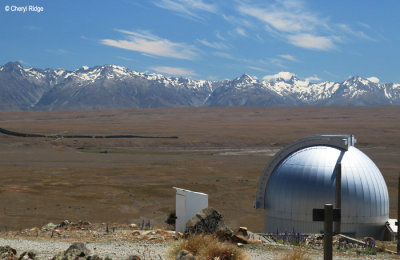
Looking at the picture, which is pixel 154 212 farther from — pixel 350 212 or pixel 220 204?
pixel 350 212

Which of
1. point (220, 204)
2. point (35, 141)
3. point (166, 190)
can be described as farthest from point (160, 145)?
point (220, 204)

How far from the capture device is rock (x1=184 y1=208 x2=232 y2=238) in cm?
1601

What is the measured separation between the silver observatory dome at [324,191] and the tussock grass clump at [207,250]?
8.46m

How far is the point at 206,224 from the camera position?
1625cm

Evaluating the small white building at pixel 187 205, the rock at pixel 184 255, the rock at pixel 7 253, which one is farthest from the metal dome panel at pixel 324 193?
the rock at pixel 7 253

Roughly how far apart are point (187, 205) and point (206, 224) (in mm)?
2640

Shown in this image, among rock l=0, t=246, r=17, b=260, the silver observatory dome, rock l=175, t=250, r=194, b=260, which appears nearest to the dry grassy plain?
the silver observatory dome

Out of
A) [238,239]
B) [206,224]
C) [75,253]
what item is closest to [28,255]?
[75,253]

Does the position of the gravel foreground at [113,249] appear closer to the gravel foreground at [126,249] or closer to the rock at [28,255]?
the gravel foreground at [126,249]

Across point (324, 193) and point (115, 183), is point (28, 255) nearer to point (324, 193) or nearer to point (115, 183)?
point (324, 193)

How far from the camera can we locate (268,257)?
14.3 meters

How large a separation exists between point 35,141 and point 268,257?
115447 millimetres

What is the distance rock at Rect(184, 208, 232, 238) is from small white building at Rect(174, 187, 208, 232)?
2.34m

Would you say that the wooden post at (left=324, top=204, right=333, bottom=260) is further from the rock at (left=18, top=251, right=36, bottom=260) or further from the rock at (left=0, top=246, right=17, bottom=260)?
the rock at (left=0, top=246, right=17, bottom=260)
